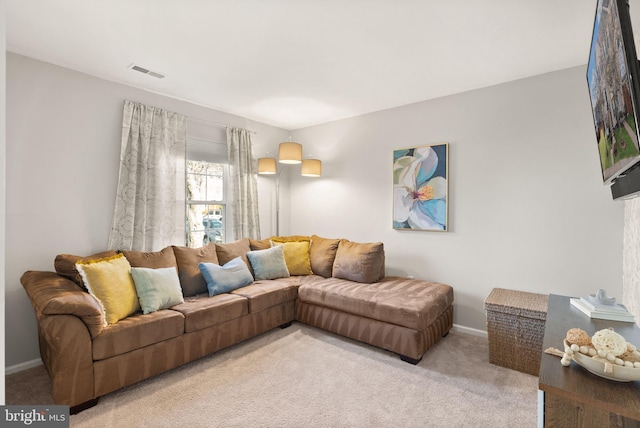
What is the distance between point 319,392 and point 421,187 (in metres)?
2.40

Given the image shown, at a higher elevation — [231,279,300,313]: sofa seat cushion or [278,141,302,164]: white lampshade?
[278,141,302,164]: white lampshade

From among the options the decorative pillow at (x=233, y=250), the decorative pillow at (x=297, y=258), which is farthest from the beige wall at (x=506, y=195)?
the decorative pillow at (x=233, y=250)

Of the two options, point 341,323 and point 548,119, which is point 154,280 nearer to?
point 341,323

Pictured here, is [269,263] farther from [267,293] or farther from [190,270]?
[190,270]

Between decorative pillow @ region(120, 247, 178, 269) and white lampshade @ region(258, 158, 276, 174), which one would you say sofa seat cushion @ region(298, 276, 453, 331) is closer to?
decorative pillow @ region(120, 247, 178, 269)

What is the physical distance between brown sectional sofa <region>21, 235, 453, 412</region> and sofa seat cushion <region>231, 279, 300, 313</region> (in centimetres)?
1

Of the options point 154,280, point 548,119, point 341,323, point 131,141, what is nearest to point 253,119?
point 131,141

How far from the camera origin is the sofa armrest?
1.94 metres

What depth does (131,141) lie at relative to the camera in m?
3.16

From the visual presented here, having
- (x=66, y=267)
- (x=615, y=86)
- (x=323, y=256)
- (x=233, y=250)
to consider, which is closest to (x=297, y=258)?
(x=323, y=256)

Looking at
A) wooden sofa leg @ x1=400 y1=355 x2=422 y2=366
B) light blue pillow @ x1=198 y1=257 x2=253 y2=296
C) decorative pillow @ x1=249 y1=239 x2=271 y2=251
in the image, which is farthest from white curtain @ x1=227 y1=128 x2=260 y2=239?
wooden sofa leg @ x1=400 y1=355 x2=422 y2=366

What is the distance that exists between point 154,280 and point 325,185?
2.62 metres

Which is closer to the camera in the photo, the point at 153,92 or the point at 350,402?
the point at 350,402

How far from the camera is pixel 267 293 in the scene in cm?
322
